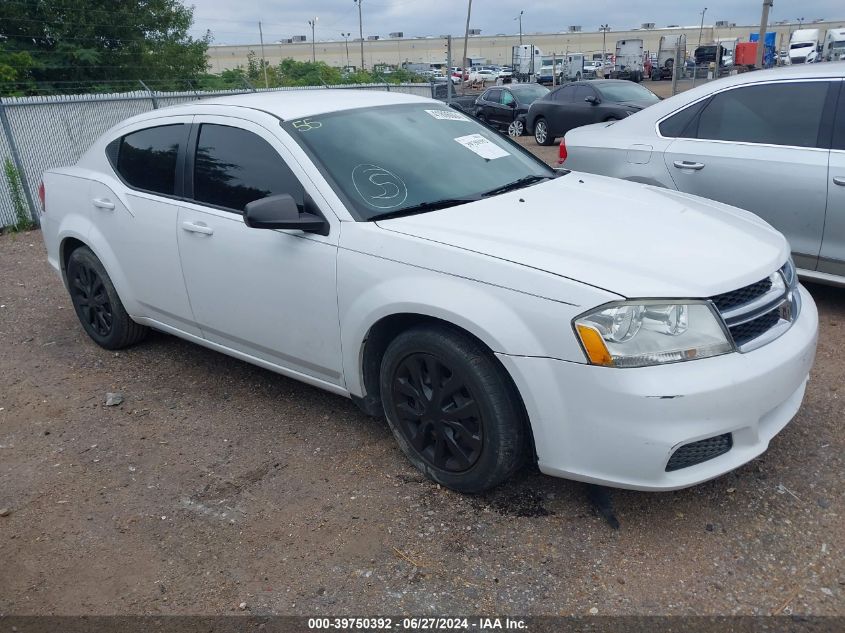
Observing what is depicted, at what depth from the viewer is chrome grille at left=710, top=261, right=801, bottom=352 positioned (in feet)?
8.96

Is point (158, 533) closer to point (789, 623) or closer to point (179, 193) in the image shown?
point (179, 193)

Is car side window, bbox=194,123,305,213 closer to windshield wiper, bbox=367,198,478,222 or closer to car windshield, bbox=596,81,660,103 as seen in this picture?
windshield wiper, bbox=367,198,478,222

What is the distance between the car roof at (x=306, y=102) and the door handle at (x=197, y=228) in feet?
2.22

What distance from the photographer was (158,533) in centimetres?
309

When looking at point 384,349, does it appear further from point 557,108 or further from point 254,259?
point 557,108

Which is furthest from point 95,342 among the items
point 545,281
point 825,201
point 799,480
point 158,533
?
point 825,201

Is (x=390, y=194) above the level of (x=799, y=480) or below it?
above

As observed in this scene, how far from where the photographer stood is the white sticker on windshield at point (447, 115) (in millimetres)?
4171

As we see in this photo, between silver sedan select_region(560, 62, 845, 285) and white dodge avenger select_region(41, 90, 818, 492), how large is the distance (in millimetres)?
1546

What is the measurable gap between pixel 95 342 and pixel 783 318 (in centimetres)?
439

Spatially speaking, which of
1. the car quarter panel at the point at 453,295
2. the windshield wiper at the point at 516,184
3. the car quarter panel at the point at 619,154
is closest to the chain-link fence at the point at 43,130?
the car quarter panel at the point at 619,154

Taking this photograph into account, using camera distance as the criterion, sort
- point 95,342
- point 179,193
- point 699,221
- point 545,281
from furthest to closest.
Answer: point 95,342
point 179,193
point 699,221
point 545,281

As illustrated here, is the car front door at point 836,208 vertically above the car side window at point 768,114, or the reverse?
the car side window at point 768,114

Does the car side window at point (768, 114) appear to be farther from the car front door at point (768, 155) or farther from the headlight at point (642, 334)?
the headlight at point (642, 334)
